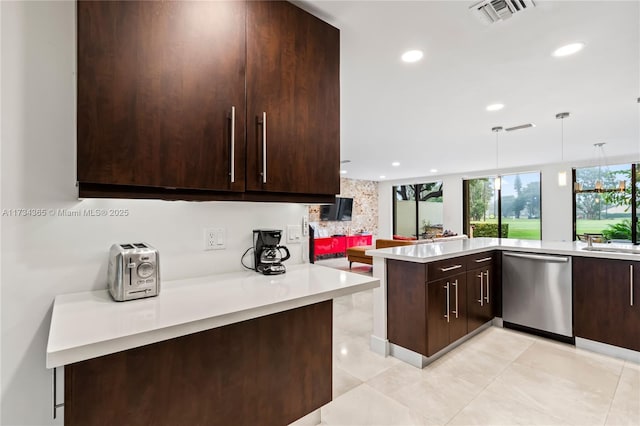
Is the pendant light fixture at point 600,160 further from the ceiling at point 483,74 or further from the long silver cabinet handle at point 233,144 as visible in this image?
the long silver cabinet handle at point 233,144

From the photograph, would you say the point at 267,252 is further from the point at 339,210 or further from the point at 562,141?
the point at 339,210

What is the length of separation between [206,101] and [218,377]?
121 cm

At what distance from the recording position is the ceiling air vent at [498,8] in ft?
5.54

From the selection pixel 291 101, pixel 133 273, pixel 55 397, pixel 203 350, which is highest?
pixel 291 101

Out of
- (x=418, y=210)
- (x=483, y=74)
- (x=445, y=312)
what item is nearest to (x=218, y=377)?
(x=445, y=312)

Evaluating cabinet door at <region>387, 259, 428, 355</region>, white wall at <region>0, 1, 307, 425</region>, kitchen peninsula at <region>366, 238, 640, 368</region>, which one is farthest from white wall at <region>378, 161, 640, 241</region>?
white wall at <region>0, 1, 307, 425</region>

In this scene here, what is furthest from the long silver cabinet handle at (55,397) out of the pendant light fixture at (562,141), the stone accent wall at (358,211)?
the stone accent wall at (358,211)

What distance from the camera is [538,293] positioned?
10.0ft

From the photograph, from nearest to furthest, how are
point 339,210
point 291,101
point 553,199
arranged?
1. point 291,101
2. point 553,199
3. point 339,210

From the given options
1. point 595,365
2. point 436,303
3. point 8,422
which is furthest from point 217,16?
point 595,365

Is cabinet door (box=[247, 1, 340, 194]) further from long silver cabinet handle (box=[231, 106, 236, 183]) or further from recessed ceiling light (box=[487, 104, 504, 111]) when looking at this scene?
recessed ceiling light (box=[487, 104, 504, 111])

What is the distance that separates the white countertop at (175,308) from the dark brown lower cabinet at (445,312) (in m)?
1.22

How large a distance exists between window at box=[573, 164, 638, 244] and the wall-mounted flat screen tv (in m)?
5.50

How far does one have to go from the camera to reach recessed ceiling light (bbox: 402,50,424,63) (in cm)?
222
